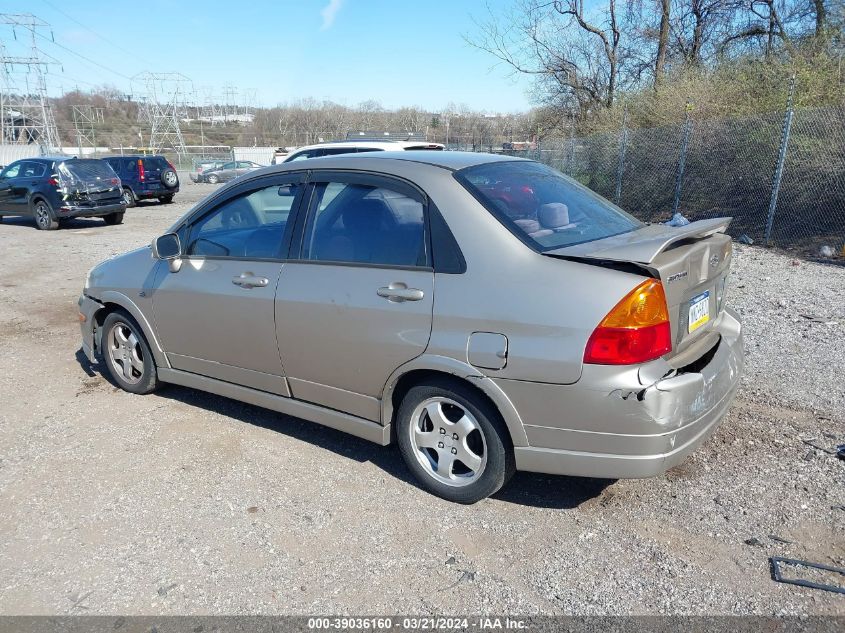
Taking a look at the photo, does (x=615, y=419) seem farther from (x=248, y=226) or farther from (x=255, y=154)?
(x=255, y=154)

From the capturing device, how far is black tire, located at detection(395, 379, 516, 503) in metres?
3.13

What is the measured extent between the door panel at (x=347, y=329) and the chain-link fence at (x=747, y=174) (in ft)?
29.9

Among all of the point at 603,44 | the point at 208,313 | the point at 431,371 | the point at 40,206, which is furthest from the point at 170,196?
the point at 431,371

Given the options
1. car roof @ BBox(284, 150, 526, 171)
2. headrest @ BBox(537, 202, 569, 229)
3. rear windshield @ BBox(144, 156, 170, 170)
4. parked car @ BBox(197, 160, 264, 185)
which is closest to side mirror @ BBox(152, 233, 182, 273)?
car roof @ BBox(284, 150, 526, 171)

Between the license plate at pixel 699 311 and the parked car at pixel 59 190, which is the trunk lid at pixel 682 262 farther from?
the parked car at pixel 59 190

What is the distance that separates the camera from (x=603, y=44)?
22.8 metres

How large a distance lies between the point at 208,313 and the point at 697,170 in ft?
41.3

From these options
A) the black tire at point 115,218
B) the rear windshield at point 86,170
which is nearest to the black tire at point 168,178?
the black tire at point 115,218

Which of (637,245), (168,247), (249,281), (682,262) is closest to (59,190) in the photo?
(168,247)

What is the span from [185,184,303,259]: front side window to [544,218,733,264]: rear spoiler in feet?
5.76

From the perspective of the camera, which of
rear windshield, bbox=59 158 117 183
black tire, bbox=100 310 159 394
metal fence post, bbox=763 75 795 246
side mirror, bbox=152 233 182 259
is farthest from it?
rear windshield, bbox=59 158 117 183

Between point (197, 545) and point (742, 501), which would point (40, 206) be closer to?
point (197, 545)

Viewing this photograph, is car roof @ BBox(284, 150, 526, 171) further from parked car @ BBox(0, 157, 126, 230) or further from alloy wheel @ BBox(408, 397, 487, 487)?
parked car @ BBox(0, 157, 126, 230)

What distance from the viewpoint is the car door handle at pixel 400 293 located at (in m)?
3.23
